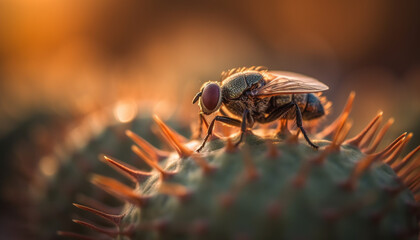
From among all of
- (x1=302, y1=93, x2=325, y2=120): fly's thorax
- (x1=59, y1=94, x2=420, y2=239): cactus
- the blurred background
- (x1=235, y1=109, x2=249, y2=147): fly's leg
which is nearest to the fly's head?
(x1=235, y1=109, x2=249, y2=147): fly's leg

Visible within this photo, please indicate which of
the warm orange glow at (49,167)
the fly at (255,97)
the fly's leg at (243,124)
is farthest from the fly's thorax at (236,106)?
the warm orange glow at (49,167)

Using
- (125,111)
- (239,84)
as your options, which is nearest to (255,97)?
(239,84)

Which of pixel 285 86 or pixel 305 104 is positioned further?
pixel 305 104

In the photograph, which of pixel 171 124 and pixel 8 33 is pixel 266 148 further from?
pixel 8 33

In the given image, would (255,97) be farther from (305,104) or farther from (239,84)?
(305,104)

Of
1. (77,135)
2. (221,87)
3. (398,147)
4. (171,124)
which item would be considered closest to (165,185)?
(221,87)
